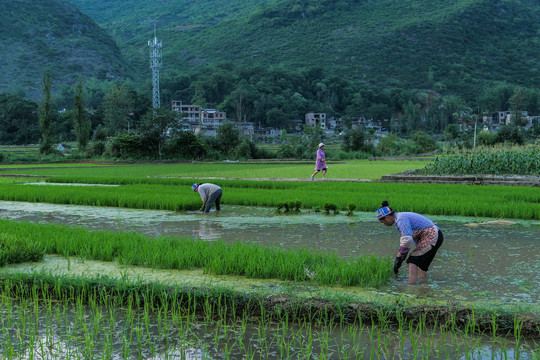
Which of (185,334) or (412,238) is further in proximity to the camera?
(412,238)

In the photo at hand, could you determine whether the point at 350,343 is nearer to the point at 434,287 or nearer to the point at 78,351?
the point at 434,287

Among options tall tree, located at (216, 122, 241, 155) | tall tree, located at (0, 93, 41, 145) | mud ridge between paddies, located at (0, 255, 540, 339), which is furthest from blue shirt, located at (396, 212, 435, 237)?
tall tree, located at (0, 93, 41, 145)

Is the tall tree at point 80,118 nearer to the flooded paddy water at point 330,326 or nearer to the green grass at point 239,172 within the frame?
the green grass at point 239,172

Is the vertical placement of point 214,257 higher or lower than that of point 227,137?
lower

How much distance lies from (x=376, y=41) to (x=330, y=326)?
4992 inches

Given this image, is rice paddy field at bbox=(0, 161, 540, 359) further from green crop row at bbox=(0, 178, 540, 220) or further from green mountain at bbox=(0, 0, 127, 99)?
green mountain at bbox=(0, 0, 127, 99)

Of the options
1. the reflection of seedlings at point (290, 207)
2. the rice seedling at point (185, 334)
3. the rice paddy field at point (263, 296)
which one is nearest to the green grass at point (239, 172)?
the reflection of seedlings at point (290, 207)

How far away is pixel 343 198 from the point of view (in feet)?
36.9

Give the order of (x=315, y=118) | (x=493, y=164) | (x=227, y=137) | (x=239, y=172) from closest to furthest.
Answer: (x=493, y=164) → (x=239, y=172) → (x=227, y=137) → (x=315, y=118)

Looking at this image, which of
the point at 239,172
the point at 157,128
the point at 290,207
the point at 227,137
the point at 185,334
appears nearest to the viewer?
the point at 185,334

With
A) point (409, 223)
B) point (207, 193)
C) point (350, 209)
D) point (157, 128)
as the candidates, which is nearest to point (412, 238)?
point (409, 223)

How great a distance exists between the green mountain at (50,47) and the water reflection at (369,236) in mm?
95383

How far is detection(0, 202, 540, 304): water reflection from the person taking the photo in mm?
4809

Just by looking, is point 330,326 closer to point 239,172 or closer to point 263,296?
point 263,296
